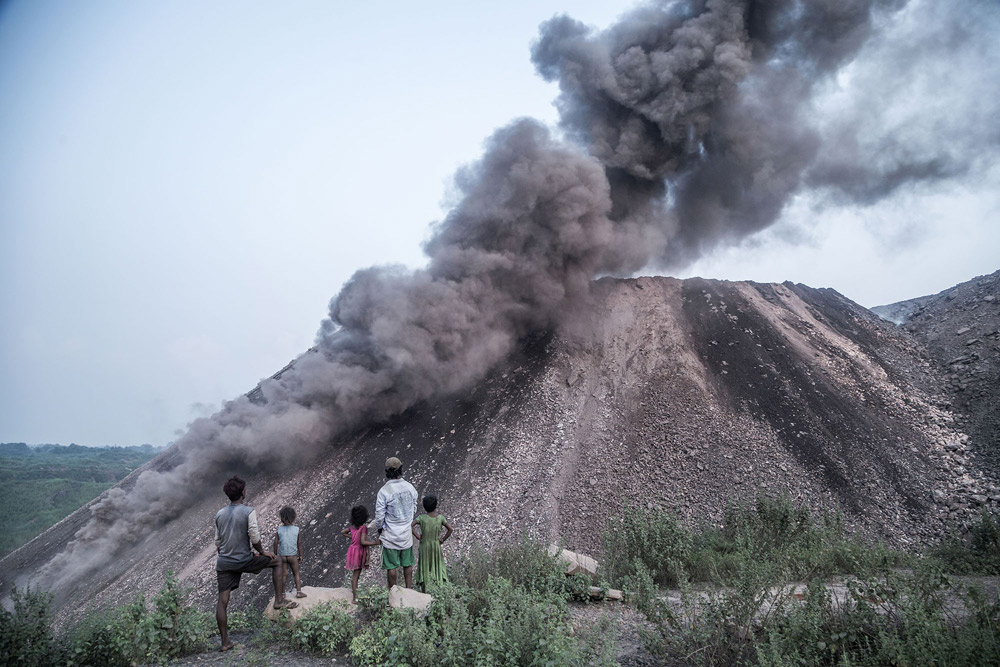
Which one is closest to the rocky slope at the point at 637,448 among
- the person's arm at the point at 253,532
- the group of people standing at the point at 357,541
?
the group of people standing at the point at 357,541

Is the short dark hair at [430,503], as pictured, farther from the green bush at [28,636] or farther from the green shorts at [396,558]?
the green bush at [28,636]

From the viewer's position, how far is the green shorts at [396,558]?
21.0 feet

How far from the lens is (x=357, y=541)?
6.47 metres

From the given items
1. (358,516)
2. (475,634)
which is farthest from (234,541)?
(475,634)

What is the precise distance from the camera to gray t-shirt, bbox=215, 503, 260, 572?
574 centimetres

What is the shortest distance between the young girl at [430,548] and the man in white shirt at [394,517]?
0.54 ft

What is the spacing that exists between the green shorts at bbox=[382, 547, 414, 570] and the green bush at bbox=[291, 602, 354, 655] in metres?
0.88

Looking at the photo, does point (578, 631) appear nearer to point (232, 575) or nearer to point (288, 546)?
point (288, 546)

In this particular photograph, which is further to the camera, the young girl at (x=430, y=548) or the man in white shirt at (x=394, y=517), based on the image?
the young girl at (x=430, y=548)

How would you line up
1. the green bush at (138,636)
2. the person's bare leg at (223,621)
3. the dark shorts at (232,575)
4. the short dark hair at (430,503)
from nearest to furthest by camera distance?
1. the green bush at (138,636)
2. the person's bare leg at (223,621)
3. the dark shorts at (232,575)
4. the short dark hair at (430,503)

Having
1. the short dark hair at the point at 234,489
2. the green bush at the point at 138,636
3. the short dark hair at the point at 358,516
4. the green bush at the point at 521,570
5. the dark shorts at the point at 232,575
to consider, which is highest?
the short dark hair at the point at 234,489

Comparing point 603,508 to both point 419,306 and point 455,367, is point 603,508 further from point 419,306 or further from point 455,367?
point 419,306

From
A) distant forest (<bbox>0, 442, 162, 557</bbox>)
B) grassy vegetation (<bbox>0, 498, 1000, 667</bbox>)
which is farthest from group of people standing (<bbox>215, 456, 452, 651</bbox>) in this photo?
distant forest (<bbox>0, 442, 162, 557</bbox>)

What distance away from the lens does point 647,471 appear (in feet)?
39.0
